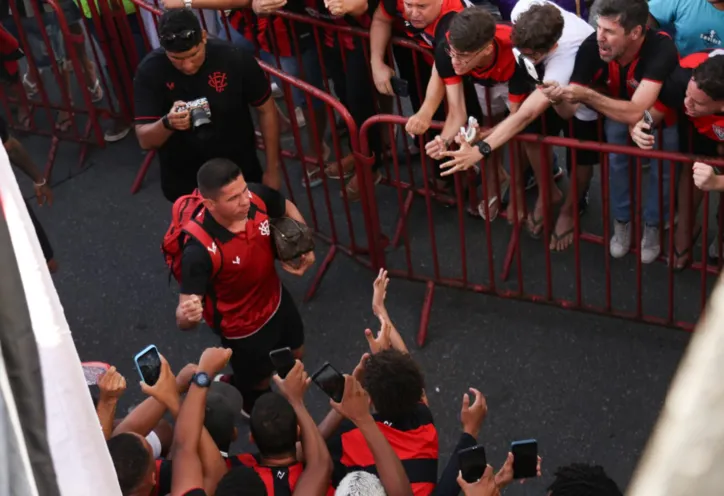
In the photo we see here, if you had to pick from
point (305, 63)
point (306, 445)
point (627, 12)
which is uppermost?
point (627, 12)

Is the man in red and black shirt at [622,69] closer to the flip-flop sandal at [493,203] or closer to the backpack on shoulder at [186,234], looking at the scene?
the flip-flop sandal at [493,203]

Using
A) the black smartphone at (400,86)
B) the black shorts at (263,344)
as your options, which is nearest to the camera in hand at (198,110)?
the black shorts at (263,344)

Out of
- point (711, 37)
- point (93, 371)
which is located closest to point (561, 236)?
point (711, 37)

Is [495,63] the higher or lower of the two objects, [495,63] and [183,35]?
the lower

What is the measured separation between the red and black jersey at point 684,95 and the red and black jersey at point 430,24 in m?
1.23

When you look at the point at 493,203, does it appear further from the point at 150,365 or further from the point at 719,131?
the point at 150,365

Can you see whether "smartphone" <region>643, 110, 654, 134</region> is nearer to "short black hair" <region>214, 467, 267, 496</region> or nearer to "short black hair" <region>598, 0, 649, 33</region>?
"short black hair" <region>598, 0, 649, 33</region>

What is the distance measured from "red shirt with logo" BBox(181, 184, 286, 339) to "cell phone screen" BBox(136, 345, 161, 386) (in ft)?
1.82

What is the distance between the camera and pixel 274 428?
3432 mm

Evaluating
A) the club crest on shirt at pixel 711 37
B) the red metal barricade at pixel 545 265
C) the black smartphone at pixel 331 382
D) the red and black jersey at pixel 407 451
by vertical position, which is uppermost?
the club crest on shirt at pixel 711 37

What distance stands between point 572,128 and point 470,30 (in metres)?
0.99

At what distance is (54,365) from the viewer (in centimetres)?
154

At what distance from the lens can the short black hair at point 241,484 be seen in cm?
309

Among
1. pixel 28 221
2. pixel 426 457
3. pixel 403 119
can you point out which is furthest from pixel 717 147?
pixel 28 221
